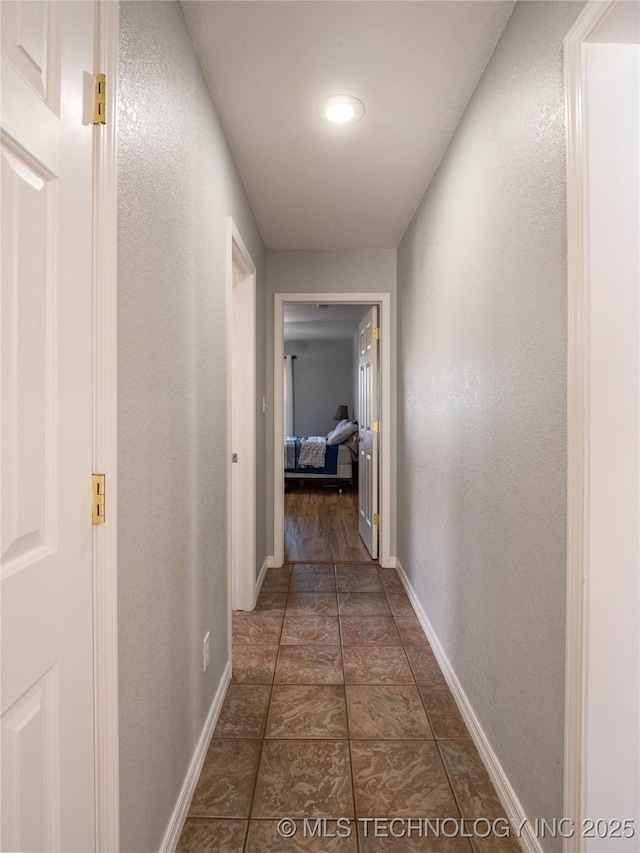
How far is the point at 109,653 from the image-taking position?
3.00 ft

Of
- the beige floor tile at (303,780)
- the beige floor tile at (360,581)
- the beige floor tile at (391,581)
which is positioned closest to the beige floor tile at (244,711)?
the beige floor tile at (303,780)

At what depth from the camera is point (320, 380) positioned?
8812 mm

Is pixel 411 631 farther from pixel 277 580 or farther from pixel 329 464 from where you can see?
pixel 329 464

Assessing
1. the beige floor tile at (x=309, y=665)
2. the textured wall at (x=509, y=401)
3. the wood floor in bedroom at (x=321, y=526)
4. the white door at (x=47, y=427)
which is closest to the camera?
the white door at (x=47, y=427)

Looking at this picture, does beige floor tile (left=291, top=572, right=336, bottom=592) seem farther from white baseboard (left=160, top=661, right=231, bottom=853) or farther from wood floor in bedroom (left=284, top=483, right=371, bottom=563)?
white baseboard (left=160, top=661, right=231, bottom=853)

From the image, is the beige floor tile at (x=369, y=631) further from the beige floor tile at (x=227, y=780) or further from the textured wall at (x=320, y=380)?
the textured wall at (x=320, y=380)

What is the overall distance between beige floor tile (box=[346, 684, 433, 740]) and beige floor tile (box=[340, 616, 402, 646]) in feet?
1.26

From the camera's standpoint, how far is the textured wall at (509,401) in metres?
1.14

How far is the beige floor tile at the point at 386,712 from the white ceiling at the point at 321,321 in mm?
3813

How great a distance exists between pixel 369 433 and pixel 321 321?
124 inches

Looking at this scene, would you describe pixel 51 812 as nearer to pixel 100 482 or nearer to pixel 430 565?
pixel 100 482

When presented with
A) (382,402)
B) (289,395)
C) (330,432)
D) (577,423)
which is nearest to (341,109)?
(577,423)

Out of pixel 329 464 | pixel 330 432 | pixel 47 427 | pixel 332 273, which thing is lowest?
pixel 329 464

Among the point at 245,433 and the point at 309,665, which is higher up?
the point at 245,433
